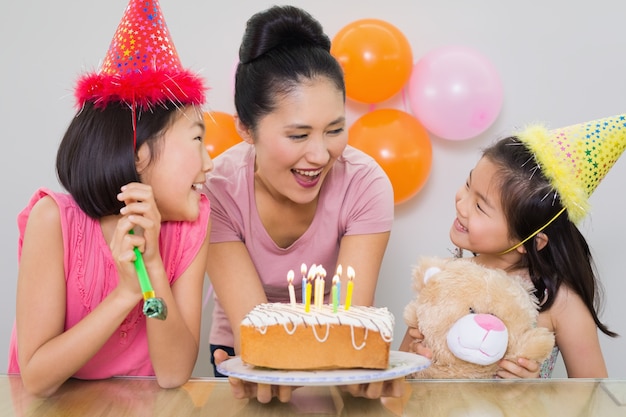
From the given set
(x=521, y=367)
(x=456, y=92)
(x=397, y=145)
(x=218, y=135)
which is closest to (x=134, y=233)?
(x=521, y=367)

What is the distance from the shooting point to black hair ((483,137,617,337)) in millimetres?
1635

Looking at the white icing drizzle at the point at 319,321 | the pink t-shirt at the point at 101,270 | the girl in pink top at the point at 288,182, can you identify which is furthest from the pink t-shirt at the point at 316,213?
the white icing drizzle at the point at 319,321

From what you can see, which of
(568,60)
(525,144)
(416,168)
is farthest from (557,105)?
(525,144)

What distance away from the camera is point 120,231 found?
1244mm

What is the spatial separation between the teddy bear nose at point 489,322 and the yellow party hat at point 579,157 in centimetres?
37

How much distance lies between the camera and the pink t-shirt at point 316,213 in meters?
1.89

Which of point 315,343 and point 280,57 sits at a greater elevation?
point 280,57

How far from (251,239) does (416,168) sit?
2.72 ft

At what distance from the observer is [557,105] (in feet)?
9.23

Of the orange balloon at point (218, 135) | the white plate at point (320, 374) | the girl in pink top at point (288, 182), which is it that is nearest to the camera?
the white plate at point (320, 374)

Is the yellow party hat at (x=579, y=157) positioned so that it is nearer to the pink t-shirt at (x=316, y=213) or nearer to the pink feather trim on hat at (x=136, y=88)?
the pink t-shirt at (x=316, y=213)

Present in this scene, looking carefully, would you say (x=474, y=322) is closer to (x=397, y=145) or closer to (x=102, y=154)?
(x=102, y=154)

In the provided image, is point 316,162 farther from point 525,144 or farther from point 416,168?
point 416,168

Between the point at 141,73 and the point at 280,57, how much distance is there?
47 centimetres
